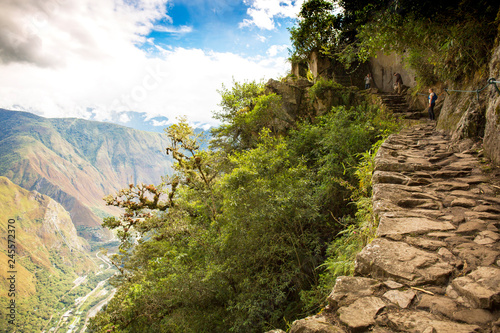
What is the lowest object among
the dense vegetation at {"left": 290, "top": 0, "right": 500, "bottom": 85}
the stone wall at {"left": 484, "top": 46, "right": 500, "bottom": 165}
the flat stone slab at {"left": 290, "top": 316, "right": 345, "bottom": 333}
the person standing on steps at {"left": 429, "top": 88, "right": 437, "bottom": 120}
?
the flat stone slab at {"left": 290, "top": 316, "right": 345, "bottom": 333}

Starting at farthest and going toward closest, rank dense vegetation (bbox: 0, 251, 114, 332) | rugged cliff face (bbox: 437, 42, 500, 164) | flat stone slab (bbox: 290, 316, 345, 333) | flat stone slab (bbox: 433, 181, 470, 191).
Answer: dense vegetation (bbox: 0, 251, 114, 332) → rugged cliff face (bbox: 437, 42, 500, 164) → flat stone slab (bbox: 433, 181, 470, 191) → flat stone slab (bbox: 290, 316, 345, 333)

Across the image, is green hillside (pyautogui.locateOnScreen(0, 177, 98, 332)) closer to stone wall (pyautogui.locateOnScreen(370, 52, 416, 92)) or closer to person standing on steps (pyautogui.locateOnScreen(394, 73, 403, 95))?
stone wall (pyautogui.locateOnScreen(370, 52, 416, 92))

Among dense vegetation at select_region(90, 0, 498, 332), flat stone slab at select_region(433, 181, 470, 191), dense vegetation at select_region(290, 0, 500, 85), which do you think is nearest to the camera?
flat stone slab at select_region(433, 181, 470, 191)

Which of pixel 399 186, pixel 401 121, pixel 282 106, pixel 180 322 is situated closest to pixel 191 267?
pixel 180 322

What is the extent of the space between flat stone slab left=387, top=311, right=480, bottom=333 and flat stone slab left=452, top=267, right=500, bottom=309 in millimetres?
216

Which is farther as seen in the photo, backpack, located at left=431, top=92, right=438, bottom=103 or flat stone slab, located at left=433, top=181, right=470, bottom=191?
backpack, located at left=431, top=92, right=438, bottom=103

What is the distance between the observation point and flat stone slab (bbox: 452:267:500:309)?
1.37m

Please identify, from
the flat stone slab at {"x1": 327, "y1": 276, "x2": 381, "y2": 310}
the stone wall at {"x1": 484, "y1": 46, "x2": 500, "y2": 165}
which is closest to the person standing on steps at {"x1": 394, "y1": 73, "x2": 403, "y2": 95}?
the stone wall at {"x1": 484, "y1": 46, "x2": 500, "y2": 165}

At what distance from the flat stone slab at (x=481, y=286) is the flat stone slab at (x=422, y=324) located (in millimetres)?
216

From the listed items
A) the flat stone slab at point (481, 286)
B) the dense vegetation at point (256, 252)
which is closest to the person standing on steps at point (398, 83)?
the dense vegetation at point (256, 252)

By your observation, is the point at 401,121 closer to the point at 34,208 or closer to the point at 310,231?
the point at 310,231

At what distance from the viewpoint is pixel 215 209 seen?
9164 millimetres

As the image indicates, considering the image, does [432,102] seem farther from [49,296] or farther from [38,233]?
[38,233]

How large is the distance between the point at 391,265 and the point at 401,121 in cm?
922
